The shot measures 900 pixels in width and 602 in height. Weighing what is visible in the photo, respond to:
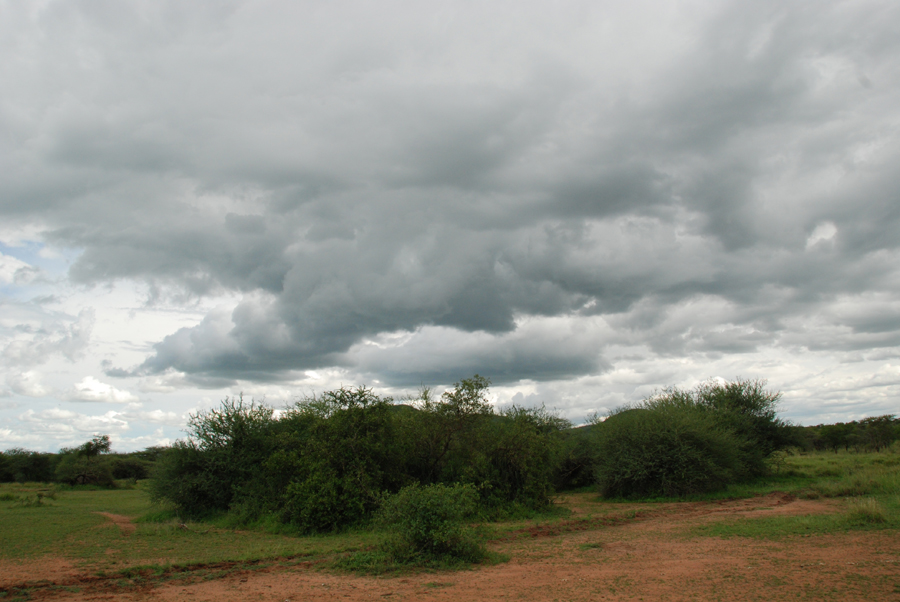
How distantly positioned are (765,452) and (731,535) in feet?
85.5

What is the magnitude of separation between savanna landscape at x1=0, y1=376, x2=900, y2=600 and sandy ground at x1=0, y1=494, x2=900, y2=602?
7 cm

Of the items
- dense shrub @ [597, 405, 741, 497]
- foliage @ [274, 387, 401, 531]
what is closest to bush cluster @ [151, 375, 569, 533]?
foliage @ [274, 387, 401, 531]

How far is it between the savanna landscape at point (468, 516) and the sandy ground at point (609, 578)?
0.22 ft

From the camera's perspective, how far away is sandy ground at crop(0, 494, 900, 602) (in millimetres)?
9125

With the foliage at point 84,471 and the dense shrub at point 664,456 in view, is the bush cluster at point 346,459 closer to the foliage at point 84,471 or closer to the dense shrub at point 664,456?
the dense shrub at point 664,456

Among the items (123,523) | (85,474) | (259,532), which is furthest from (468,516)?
(85,474)

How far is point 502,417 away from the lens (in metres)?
25.6

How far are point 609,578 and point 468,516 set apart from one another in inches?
342

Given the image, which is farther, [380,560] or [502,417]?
[502,417]

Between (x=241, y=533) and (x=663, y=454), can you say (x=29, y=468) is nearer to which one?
(x=241, y=533)

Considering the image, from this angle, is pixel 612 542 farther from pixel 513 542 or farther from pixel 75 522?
pixel 75 522

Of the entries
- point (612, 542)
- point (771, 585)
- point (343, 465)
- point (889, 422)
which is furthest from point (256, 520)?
point (889, 422)

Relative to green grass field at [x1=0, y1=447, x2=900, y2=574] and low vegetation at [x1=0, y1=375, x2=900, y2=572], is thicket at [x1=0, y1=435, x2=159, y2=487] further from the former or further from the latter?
green grass field at [x1=0, y1=447, x2=900, y2=574]

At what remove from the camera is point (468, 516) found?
60.4 feet
